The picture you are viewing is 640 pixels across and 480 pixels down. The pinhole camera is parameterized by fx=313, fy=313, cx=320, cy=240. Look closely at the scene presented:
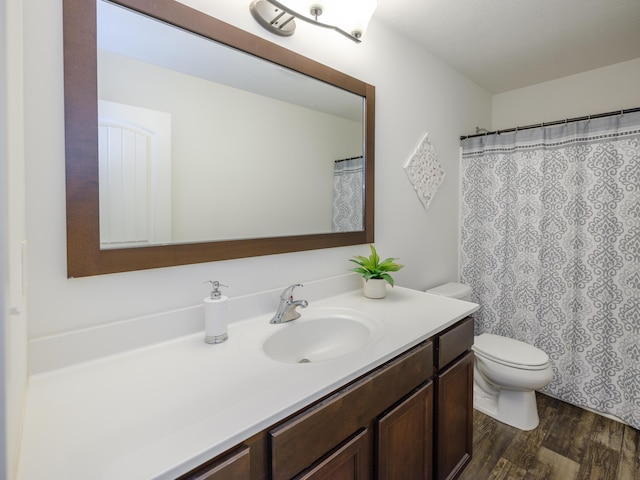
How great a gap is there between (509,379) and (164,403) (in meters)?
1.85

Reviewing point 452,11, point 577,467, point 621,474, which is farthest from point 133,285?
point 621,474

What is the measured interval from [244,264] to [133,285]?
387 millimetres

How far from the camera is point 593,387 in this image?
6.51 ft

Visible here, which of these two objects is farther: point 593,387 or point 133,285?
point 593,387

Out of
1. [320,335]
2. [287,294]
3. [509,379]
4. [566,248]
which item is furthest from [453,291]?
[287,294]

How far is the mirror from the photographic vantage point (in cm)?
88

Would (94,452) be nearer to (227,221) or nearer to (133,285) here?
(133,285)

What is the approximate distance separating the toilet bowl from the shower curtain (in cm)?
37

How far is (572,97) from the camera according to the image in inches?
A: 99.6

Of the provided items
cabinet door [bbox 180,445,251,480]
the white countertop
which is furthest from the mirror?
cabinet door [bbox 180,445,251,480]

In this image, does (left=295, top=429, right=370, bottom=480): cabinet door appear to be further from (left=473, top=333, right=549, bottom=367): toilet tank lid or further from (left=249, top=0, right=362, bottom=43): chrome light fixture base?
(left=249, top=0, right=362, bottom=43): chrome light fixture base

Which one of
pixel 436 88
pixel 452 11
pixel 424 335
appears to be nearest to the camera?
pixel 424 335

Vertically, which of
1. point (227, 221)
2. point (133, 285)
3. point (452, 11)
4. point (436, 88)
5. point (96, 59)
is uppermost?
point (452, 11)

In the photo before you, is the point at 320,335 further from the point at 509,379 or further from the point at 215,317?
the point at 509,379
